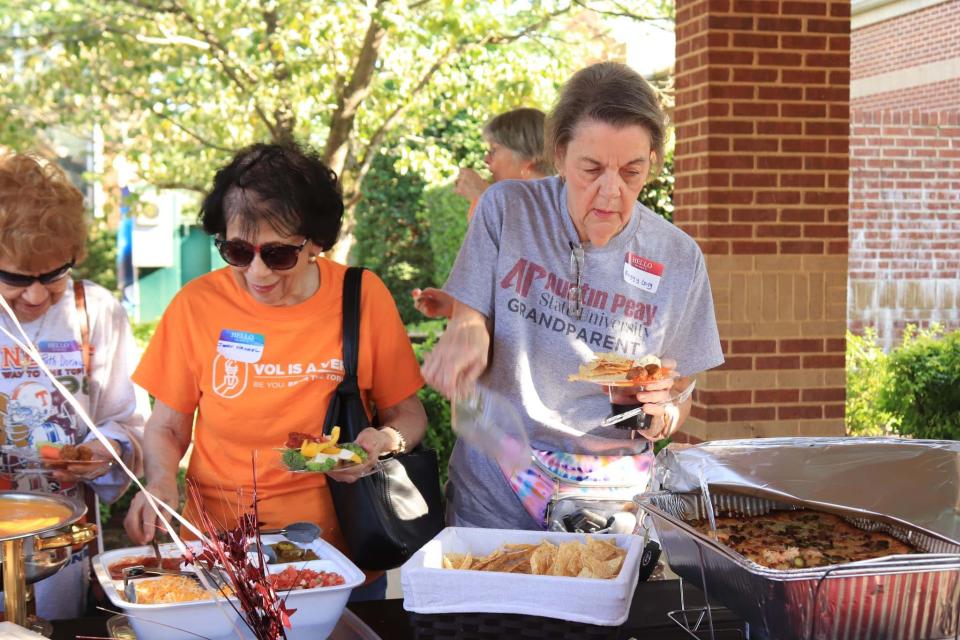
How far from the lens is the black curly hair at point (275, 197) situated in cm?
236

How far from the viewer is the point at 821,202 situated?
17.6ft

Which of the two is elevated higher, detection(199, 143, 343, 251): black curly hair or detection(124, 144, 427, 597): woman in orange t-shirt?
detection(199, 143, 343, 251): black curly hair

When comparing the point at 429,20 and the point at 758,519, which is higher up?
the point at 429,20

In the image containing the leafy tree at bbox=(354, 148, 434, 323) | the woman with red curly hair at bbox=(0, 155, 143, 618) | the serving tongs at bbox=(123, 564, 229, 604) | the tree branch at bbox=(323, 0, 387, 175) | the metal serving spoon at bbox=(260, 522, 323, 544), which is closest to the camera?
the serving tongs at bbox=(123, 564, 229, 604)

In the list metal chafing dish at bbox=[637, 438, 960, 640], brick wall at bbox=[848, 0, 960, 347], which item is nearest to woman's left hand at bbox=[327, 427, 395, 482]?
metal chafing dish at bbox=[637, 438, 960, 640]

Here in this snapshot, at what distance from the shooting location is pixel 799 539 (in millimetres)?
1938

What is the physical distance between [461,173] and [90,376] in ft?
10.2

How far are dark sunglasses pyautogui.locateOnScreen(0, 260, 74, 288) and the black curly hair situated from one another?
36 centimetres

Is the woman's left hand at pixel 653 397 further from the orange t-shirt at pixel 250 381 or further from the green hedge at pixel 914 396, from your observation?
the green hedge at pixel 914 396

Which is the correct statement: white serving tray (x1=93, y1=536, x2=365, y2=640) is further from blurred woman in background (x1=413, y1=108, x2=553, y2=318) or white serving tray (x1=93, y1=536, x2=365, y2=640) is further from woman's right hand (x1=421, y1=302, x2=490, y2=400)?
blurred woman in background (x1=413, y1=108, x2=553, y2=318)

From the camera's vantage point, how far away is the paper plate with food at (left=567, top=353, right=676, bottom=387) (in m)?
2.13

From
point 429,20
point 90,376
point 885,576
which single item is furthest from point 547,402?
point 429,20

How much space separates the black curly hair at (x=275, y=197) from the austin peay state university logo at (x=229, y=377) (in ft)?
0.93

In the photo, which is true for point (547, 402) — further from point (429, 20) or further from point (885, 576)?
point (429, 20)
